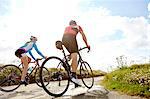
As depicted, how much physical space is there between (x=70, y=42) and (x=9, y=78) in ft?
12.0

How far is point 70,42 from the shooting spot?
9.70 m

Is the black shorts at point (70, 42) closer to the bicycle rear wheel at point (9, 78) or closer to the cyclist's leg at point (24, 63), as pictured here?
the cyclist's leg at point (24, 63)

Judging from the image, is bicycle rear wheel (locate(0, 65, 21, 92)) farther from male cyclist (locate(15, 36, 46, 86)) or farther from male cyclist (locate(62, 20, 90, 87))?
male cyclist (locate(62, 20, 90, 87))

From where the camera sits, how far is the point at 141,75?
41.8 ft

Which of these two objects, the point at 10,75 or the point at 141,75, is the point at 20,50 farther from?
the point at 141,75

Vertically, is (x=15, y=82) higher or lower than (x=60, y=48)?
lower

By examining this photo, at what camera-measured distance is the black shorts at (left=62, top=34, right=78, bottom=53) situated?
31.8 feet

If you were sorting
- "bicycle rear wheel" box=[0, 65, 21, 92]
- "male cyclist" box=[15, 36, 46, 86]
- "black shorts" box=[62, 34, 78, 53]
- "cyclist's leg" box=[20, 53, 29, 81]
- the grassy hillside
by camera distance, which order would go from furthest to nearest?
1. "bicycle rear wheel" box=[0, 65, 21, 92]
2. "cyclist's leg" box=[20, 53, 29, 81]
3. "male cyclist" box=[15, 36, 46, 86]
4. the grassy hillside
5. "black shorts" box=[62, 34, 78, 53]

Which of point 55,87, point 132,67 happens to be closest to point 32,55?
point 55,87

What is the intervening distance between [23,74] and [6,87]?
97 cm

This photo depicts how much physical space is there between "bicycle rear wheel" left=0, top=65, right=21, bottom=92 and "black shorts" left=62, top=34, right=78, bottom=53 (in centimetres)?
327

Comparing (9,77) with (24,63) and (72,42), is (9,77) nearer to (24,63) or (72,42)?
(24,63)

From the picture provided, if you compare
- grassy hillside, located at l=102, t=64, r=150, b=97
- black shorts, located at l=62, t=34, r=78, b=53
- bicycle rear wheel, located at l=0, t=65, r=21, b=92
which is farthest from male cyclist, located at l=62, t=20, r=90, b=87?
bicycle rear wheel, located at l=0, t=65, r=21, b=92

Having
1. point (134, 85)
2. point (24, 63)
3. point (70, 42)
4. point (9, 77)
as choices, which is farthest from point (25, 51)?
point (134, 85)
